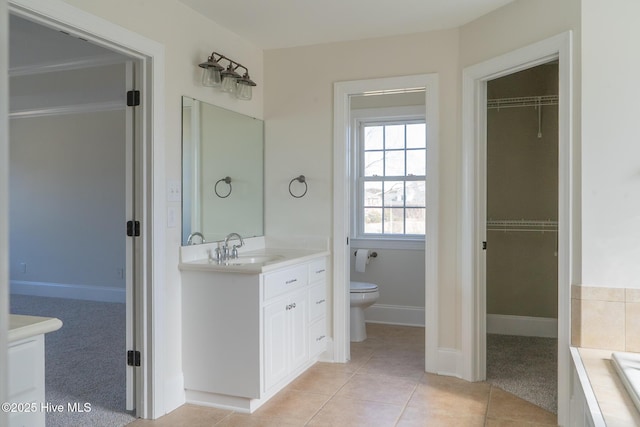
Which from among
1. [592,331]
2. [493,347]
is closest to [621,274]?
[592,331]

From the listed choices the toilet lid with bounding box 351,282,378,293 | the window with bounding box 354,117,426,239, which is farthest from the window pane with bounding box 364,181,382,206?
the toilet lid with bounding box 351,282,378,293

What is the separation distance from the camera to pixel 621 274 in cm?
253

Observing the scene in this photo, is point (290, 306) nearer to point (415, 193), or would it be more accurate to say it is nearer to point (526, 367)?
point (526, 367)

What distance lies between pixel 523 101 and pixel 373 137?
1391mm

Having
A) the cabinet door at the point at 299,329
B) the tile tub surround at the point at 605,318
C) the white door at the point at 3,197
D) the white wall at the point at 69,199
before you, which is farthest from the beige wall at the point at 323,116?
the white door at the point at 3,197

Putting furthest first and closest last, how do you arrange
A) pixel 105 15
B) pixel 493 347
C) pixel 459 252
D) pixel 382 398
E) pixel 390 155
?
pixel 390 155, pixel 493 347, pixel 459 252, pixel 382 398, pixel 105 15

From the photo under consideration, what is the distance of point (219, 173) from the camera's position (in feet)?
11.5

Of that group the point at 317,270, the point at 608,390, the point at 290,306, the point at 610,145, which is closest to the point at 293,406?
the point at 290,306

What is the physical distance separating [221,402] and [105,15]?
7.01 ft

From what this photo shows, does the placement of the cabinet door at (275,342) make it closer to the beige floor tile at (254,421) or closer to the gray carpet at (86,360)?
the beige floor tile at (254,421)

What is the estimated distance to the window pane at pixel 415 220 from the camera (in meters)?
4.95

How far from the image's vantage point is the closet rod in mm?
4453

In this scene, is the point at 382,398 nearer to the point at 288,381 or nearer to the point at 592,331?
the point at 288,381

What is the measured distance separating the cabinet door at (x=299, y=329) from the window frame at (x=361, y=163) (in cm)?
161
